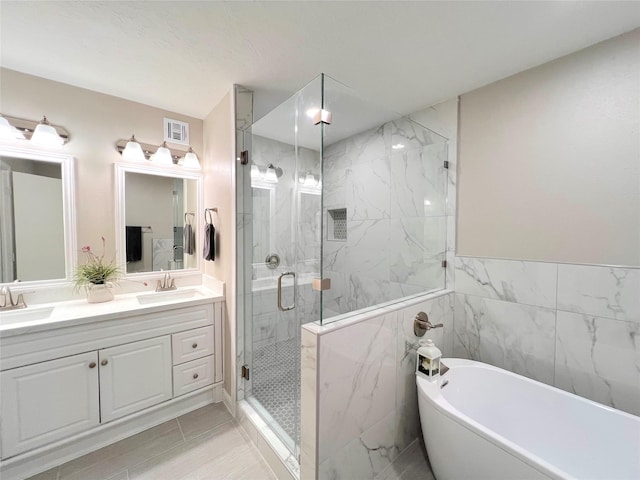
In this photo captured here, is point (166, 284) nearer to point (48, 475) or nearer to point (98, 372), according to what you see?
point (98, 372)

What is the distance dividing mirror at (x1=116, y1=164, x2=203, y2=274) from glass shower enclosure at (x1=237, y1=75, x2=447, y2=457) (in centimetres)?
78

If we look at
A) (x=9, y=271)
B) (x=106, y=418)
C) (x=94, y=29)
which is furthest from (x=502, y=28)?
(x=9, y=271)

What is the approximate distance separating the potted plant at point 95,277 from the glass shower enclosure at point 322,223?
1012 millimetres

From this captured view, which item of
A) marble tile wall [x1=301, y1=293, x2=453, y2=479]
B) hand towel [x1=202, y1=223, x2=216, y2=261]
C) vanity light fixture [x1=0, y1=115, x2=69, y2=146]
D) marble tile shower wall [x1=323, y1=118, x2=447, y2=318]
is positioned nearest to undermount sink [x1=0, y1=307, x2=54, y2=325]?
hand towel [x1=202, y1=223, x2=216, y2=261]

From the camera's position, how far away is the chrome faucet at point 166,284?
2.18 m

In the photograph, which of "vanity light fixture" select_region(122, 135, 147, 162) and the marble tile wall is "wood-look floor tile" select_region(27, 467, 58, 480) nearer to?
the marble tile wall

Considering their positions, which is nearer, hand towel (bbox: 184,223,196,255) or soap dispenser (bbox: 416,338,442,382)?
soap dispenser (bbox: 416,338,442,382)

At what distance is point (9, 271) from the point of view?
1.64 metres

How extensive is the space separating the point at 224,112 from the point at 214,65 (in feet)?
1.31

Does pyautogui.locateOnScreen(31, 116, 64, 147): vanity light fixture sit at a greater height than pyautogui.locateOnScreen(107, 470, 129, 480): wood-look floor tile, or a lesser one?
greater

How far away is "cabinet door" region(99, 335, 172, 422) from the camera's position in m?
1.56

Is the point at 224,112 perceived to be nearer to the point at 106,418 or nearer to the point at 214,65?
the point at 214,65

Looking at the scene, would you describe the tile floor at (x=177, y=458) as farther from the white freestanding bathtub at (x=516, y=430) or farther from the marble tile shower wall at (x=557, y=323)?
the marble tile shower wall at (x=557, y=323)

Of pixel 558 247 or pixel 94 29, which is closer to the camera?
pixel 94 29
